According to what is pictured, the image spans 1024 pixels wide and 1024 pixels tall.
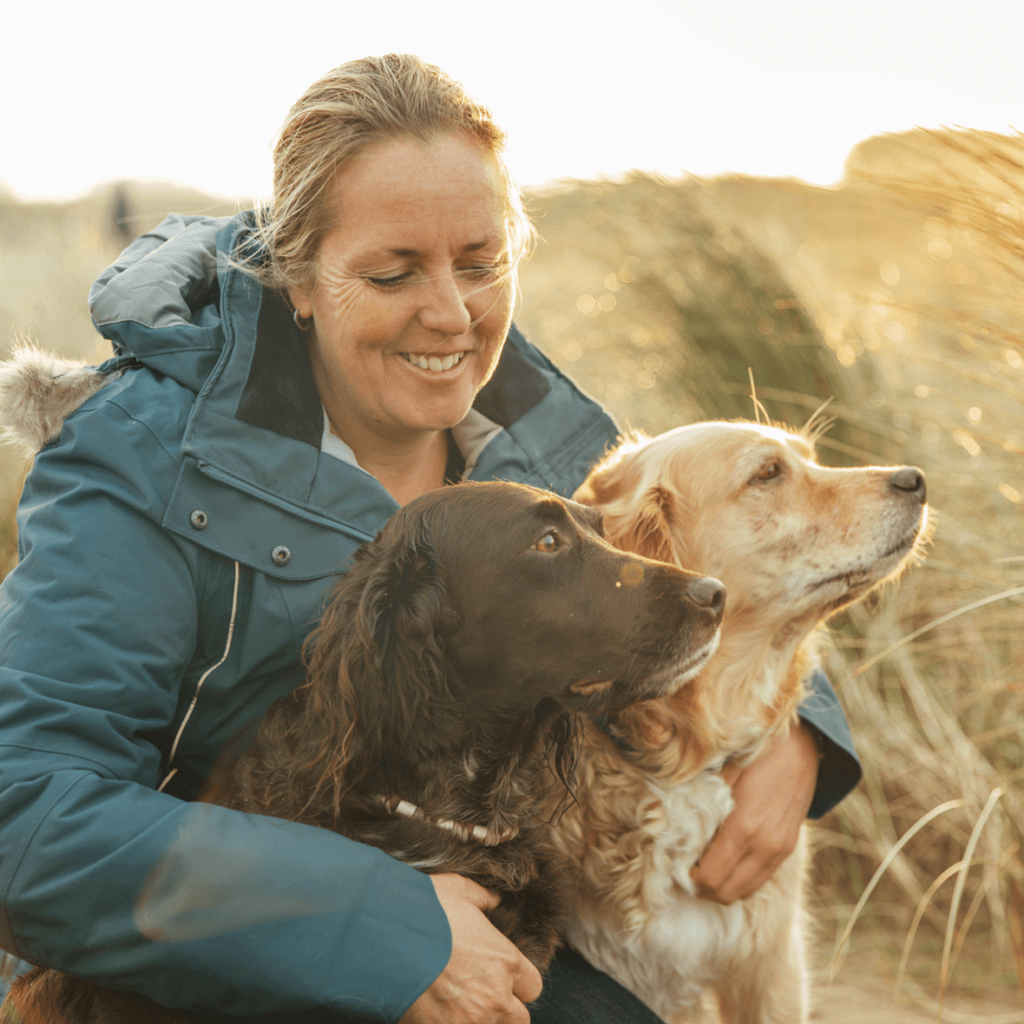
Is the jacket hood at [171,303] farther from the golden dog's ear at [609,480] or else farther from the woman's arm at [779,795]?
the woman's arm at [779,795]

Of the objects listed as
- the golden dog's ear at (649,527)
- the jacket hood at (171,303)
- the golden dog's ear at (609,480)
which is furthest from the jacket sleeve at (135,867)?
the golden dog's ear at (609,480)

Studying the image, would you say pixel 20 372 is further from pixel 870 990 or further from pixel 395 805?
pixel 870 990

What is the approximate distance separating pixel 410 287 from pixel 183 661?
0.85 m

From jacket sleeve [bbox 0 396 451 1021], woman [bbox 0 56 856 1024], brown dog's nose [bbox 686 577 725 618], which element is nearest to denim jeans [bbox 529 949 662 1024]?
woman [bbox 0 56 856 1024]

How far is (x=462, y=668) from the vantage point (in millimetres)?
1766

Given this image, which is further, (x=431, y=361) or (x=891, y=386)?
(x=891, y=386)

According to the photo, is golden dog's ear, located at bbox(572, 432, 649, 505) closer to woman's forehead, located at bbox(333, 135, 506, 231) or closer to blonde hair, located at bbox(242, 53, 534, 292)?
blonde hair, located at bbox(242, 53, 534, 292)

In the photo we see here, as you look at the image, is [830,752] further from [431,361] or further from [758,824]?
[431,361]

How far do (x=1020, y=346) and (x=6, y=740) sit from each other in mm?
2385

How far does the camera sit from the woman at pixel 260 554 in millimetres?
1433

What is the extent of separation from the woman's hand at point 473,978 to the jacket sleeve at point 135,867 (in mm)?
39

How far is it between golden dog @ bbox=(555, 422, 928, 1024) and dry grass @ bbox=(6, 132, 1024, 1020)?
0.27 meters

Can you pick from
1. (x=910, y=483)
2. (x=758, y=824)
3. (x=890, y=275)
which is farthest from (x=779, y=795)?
(x=890, y=275)

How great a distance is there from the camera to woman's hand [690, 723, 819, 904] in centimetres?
211
